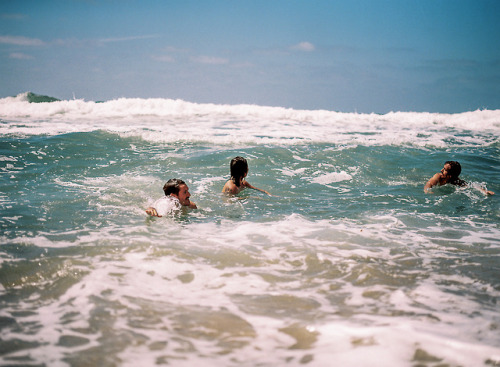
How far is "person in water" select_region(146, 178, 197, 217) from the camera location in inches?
254

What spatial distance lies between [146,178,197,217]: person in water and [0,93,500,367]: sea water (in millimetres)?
239

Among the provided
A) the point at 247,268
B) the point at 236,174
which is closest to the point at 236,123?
the point at 236,174

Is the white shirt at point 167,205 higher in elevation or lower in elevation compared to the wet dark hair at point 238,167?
lower

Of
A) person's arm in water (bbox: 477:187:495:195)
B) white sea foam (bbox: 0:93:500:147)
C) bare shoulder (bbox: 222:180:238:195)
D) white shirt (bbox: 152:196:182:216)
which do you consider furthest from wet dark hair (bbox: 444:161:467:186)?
white shirt (bbox: 152:196:182:216)

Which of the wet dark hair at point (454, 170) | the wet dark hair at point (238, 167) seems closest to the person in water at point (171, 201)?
the wet dark hair at point (238, 167)

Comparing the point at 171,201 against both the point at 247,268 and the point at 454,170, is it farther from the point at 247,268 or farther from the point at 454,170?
the point at 454,170

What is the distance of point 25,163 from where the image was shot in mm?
11016

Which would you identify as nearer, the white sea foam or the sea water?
the sea water

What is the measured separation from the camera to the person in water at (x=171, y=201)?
6441mm

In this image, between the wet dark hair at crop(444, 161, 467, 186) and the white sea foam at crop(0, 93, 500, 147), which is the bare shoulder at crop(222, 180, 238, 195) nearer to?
the wet dark hair at crop(444, 161, 467, 186)

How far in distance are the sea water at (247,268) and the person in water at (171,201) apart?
24 centimetres

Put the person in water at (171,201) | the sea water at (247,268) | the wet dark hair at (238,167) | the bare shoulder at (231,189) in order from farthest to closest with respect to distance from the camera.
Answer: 1. the bare shoulder at (231,189)
2. the wet dark hair at (238,167)
3. the person in water at (171,201)
4. the sea water at (247,268)

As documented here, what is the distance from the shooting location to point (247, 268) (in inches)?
169

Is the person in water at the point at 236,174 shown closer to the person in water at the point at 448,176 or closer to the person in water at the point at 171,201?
the person in water at the point at 171,201
